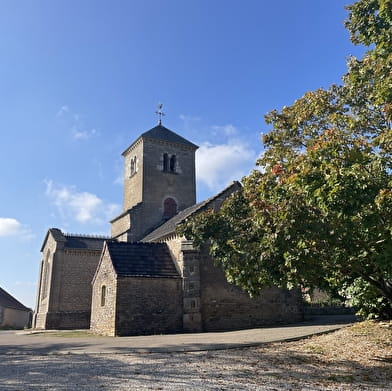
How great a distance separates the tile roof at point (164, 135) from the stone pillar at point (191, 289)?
16779 mm

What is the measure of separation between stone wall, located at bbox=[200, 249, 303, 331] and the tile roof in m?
17.3

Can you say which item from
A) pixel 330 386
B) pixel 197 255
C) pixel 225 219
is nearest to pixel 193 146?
pixel 197 255

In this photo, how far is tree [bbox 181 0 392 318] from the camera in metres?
8.13

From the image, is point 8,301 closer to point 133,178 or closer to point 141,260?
point 133,178

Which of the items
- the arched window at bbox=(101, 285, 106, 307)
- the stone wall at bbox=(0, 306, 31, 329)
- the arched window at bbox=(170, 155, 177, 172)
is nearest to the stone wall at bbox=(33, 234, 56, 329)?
the stone wall at bbox=(0, 306, 31, 329)

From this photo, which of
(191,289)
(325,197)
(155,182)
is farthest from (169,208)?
(325,197)

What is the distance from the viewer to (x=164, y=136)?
35562mm

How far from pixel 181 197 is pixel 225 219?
21974mm

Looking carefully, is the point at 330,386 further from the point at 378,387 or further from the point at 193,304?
the point at 193,304

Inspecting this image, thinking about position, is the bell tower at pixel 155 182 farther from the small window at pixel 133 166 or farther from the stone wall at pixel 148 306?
the stone wall at pixel 148 306

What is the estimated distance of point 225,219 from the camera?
12336 millimetres

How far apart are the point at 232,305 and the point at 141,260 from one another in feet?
17.4

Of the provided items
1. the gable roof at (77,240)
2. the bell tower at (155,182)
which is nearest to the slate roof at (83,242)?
the gable roof at (77,240)

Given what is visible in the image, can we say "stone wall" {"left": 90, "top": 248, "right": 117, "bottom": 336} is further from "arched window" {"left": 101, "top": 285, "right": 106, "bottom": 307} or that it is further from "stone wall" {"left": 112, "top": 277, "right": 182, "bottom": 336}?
"stone wall" {"left": 112, "top": 277, "right": 182, "bottom": 336}
